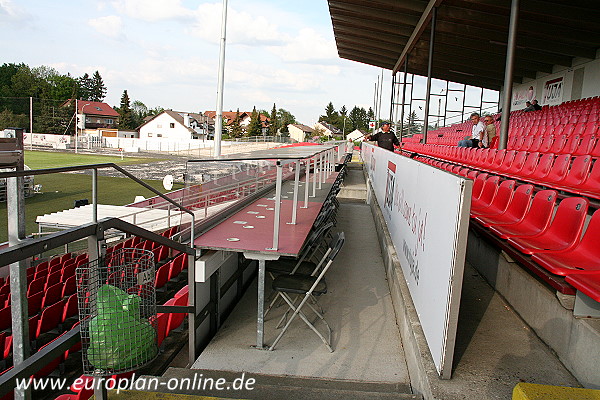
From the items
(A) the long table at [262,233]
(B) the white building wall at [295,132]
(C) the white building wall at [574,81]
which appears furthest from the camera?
(B) the white building wall at [295,132]

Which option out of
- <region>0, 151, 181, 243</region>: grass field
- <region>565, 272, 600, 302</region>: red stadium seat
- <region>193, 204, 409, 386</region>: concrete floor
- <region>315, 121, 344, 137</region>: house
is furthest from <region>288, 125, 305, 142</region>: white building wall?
<region>565, 272, 600, 302</region>: red stadium seat

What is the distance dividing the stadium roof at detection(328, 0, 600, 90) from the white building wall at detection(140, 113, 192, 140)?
198 ft

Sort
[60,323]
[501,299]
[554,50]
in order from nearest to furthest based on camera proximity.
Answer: [501,299], [60,323], [554,50]

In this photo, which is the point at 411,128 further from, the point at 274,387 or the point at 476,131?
the point at 274,387

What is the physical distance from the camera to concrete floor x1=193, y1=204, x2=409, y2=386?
4.00 m

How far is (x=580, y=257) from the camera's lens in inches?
121

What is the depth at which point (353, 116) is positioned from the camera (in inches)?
5620

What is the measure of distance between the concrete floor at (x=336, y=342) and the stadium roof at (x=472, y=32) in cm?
977

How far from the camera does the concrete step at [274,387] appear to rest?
3.12 metres

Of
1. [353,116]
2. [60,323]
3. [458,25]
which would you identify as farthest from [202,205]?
[353,116]

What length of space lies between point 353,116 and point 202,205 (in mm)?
141656

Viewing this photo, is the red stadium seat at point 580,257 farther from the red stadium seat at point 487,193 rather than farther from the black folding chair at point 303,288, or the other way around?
the red stadium seat at point 487,193

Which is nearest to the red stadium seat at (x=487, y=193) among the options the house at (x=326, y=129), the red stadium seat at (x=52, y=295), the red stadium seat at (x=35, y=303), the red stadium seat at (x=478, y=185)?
the red stadium seat at (x=478, y=185)

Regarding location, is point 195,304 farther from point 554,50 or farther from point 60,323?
point 554,50
